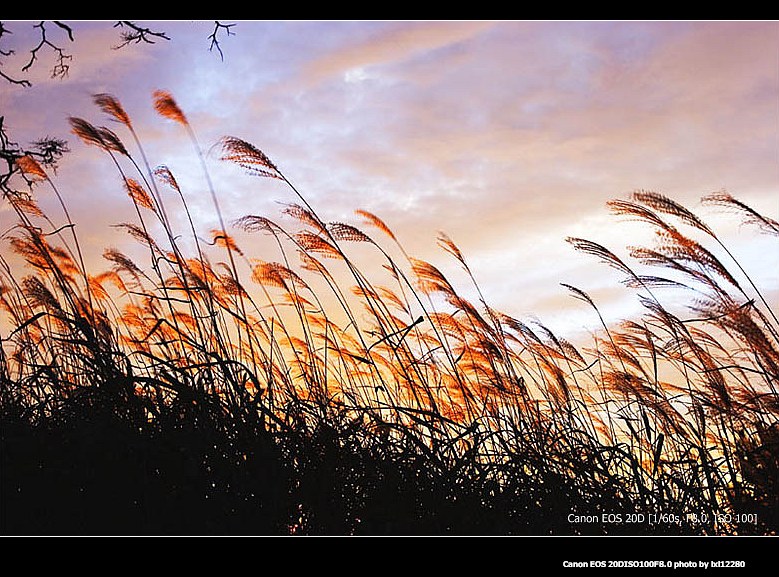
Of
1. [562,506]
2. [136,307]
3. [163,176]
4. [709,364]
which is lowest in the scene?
[562,506]

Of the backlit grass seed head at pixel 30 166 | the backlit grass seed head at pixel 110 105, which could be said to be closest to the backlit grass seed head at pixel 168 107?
the backlit grass seed head at pixel 110 105

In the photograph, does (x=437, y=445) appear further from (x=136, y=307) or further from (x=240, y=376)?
(x=136, y=307)

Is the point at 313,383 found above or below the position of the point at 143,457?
above

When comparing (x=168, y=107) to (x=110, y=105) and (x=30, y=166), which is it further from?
(x=30, y=166)

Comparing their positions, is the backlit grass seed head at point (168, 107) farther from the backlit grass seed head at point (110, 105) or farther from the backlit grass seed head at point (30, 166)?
the backlit grass seed head at point (30, 166)

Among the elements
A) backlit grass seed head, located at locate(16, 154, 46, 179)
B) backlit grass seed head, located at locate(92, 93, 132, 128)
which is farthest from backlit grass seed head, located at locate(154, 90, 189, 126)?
backlit grass seed head, located at locate(16, 154, 46, 179)

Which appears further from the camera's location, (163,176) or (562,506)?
(163,176)

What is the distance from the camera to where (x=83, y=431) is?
2.25 m

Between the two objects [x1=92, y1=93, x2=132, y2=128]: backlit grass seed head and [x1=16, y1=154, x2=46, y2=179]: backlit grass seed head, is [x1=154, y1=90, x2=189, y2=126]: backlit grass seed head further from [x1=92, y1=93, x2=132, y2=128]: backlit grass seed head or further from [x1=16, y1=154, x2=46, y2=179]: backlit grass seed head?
[x1=16, y1=154, x2=46, y2=179]: backlit grass seed head

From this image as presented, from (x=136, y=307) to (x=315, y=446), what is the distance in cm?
103

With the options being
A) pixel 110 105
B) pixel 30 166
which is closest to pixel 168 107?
pixel 110 105
